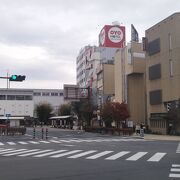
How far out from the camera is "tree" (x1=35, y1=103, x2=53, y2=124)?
149 metres

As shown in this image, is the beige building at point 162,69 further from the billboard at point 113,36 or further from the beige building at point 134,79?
the billboard at point 113,36

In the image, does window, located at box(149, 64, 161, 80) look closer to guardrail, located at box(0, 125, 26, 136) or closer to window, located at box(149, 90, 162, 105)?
window, located at box(149, 90, 162, 105)

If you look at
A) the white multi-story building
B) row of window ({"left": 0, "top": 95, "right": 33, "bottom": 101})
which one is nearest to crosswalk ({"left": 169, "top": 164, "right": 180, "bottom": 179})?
the white multi-story building

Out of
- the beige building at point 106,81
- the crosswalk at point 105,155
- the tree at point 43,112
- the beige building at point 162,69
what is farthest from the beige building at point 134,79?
the tree at point 43,112

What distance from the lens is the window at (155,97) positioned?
6187 centimetres

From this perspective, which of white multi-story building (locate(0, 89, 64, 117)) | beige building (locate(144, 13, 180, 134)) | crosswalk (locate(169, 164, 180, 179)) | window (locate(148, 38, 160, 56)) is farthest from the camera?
white multi-story building (locate(0, 89, 64, 117))

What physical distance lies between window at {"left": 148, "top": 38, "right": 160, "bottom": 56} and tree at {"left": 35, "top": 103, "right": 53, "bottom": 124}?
293 ft

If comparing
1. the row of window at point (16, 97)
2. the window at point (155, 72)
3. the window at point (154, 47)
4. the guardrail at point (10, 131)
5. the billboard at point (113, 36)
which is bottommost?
the guardrail at point (10, 131)

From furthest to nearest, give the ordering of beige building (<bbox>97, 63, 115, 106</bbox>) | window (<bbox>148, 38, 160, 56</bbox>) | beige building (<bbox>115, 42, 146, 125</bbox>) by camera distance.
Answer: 1. beige building (<bbox>97, 63, 115, 106</bbox>)
2. beige building (<bbox>115, 42, 146, 125</bbox>)
3. window (<bbox>148, 38, 160, 56</bbox>)

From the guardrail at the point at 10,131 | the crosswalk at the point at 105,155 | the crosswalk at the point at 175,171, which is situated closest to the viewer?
the crosswalk at the point at 175,171

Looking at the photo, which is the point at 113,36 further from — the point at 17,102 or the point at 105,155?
the point at 105,155

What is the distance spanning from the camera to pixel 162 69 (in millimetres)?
60594

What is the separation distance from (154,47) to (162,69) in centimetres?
424

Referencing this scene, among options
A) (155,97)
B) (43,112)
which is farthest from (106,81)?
(43,112)
